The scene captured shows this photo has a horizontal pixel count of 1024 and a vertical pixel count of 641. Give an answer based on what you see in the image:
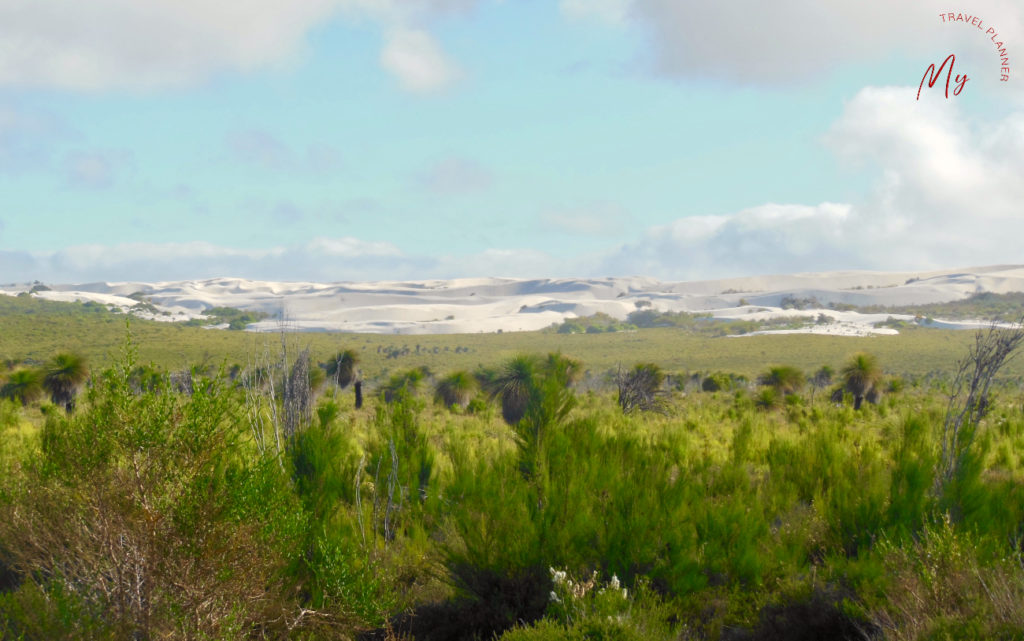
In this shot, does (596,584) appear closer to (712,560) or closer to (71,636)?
(712,560)

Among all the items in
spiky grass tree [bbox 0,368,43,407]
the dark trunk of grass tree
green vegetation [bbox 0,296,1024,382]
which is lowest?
green vegetation [bbox 0,296,1024,382]

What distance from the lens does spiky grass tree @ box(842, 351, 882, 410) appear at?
2355cm

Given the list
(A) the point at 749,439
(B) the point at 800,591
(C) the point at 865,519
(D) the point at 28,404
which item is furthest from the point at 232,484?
(D) the point at 28,404

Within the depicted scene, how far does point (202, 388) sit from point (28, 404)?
21.2 m

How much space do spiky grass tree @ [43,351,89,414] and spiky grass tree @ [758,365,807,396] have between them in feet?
71.2

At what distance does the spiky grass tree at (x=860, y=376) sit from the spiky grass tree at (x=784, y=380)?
2.36 metres

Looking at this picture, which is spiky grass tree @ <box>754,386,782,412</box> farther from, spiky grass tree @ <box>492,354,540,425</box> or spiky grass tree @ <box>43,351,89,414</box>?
spiky grass tree @ <box>43,351,89,414</box>

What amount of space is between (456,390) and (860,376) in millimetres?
12944

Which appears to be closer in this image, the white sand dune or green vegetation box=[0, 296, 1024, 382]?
green vegetation box=[0, 296, 1024, 382]

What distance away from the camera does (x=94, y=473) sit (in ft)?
15.8

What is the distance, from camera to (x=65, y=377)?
20250mm

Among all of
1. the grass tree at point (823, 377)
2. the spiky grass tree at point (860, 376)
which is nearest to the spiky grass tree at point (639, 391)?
the spiky grass tree at point (860, 376)

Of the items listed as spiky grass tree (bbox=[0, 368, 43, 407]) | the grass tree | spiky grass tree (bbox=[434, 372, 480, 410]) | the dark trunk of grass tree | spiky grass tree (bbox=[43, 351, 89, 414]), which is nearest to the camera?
the dark trunk of grass tree

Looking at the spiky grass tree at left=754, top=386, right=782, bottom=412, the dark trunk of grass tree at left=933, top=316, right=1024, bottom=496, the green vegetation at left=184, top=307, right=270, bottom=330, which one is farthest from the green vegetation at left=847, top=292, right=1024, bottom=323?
the dark trunk of grass tree at left=933, top=316, right=1024, bottom=496
